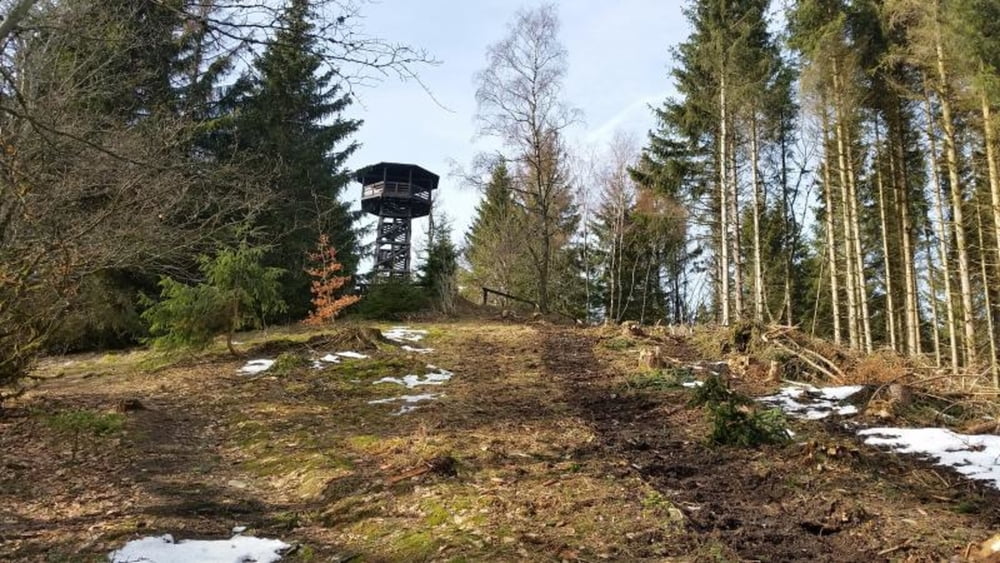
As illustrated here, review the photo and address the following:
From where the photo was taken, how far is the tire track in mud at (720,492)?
3447 millimetres

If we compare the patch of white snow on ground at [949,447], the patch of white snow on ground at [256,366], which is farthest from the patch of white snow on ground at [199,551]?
the patch of white snow on ground at [256,366]

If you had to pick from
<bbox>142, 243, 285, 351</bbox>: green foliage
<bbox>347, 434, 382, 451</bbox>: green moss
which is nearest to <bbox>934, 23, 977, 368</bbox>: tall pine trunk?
<bbox>347, 434, 382, 451</bbox>: green moss

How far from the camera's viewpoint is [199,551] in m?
3.69

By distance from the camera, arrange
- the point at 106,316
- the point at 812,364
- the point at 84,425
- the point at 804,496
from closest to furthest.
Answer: the point at 804,496 → the point at 84,425 → the point at 812,364 → the point at 106,316

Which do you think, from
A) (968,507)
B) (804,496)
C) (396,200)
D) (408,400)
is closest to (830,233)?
(408,400)

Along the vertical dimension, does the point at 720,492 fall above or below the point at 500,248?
below

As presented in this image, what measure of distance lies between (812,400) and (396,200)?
2440 centimetres

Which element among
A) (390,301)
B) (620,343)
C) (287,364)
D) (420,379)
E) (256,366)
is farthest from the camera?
(390,301)

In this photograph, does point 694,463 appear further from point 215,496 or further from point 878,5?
point 878,5

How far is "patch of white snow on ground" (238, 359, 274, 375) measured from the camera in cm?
1011

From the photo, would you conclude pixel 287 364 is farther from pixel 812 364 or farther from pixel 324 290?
pixel 812 364

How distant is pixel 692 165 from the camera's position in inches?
795

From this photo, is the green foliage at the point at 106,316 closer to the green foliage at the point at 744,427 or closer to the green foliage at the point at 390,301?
the green foliage at the point at 390,301

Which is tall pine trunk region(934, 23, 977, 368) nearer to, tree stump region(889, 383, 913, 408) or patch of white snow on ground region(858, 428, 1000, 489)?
tree stump region(889, 383, 913, 408)
